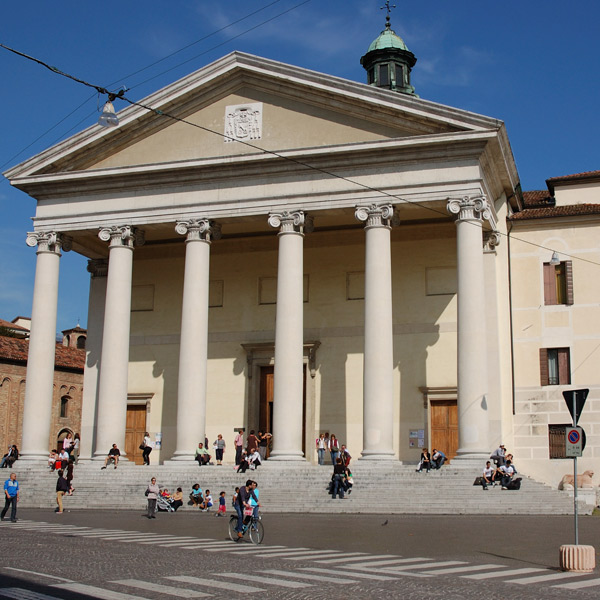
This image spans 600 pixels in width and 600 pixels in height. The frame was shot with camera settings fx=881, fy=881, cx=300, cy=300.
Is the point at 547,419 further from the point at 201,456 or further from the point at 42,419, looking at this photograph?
the point at 42,419

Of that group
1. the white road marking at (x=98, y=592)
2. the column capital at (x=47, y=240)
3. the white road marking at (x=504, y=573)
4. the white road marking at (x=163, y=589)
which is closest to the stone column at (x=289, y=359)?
the column capital at (x=47, y=240)

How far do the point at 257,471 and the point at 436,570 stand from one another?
55.6 ft

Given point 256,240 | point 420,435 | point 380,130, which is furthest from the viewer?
point 256,240

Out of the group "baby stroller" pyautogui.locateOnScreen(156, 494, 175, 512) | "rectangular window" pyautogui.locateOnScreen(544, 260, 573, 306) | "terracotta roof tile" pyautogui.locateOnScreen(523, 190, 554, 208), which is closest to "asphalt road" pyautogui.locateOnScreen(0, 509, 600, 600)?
"baby stroller" pyautogui.locateOnScreen(156, 494, 175, 512)

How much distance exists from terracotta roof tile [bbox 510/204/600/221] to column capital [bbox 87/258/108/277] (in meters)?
17.9

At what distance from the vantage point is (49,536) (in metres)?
18.7

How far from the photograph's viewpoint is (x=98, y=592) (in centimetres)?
1070

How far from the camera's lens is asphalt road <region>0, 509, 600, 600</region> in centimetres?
1114

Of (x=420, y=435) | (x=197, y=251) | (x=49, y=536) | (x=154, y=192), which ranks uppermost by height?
(x=154, y=192)

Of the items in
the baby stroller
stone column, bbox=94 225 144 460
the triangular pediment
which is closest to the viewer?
the baby stroller

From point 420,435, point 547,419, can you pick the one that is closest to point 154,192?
point 420,435

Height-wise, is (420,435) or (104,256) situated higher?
(104,256)

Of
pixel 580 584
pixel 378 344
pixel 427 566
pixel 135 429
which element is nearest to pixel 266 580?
pixel 427 566

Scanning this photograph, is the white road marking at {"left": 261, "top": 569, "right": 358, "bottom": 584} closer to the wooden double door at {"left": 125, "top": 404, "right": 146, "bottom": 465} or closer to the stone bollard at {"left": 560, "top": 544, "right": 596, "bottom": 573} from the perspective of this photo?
the stone bollard at {"left": 560, "top": 544, "right": 596, "bottom": 573}
